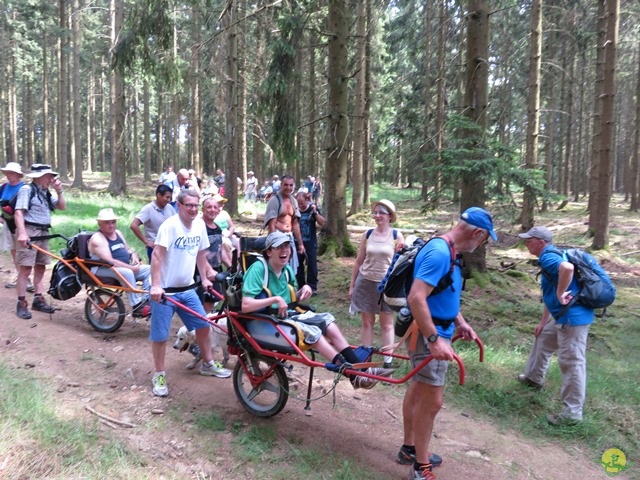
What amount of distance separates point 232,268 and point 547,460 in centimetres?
423

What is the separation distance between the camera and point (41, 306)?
743cm

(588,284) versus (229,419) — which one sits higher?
(588,284)

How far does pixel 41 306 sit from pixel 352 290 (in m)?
4.83

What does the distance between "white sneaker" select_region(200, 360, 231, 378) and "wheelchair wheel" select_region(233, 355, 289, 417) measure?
63 cm

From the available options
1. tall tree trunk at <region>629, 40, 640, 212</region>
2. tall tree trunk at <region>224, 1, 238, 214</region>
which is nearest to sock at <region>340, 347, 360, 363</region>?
tall tree trunk at <region>224, 1, 238, 214</region>

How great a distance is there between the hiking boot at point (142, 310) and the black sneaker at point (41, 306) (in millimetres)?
1542

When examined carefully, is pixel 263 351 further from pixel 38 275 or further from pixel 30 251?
pixel 38 275

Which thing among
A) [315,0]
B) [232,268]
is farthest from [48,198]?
[315,0]

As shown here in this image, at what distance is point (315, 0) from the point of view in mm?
11812

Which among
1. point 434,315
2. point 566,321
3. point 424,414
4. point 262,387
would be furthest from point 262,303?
point 566,321

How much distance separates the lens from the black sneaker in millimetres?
7388

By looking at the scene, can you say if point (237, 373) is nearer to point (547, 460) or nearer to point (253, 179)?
point (547, 460)

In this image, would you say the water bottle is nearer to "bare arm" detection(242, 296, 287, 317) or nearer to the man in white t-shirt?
"bare arm" detection(242, 296, 287, 317)

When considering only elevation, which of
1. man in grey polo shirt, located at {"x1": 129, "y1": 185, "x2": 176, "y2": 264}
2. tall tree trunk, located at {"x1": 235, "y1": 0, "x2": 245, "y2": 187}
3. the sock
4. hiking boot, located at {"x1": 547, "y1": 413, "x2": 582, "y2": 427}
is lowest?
hiking boot, located at {"x1": 547, "y1": 413, "x2": 582, "y2": 427}
